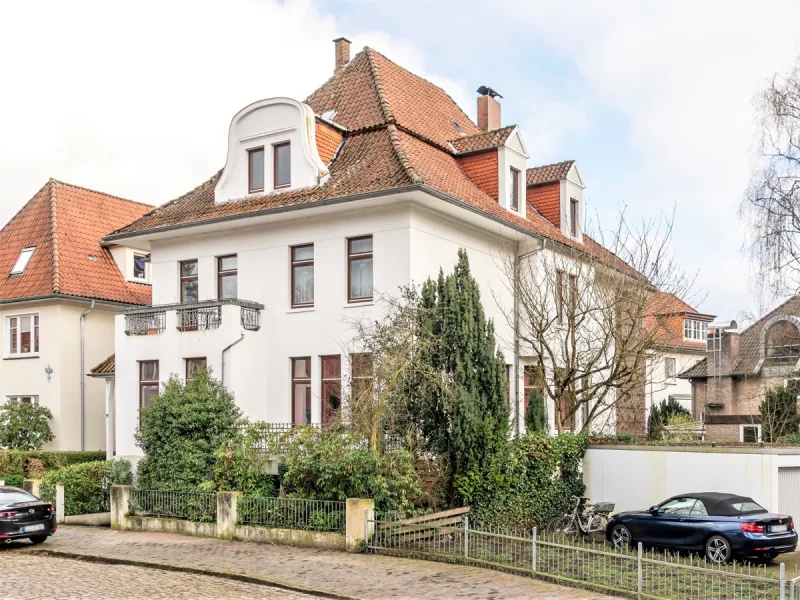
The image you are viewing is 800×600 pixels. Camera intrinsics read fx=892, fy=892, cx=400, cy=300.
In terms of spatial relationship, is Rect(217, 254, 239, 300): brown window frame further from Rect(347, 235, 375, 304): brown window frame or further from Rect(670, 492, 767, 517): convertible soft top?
Rect(670, 492, 767, 517): convertible soft top

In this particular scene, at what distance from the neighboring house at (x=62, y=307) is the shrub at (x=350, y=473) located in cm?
1549

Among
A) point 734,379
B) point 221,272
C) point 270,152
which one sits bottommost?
point 734,379

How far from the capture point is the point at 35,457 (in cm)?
2877

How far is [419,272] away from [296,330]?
3864mm

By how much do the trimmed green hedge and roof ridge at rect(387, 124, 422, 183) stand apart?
14601mm

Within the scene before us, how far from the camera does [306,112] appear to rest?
2369 centimetres

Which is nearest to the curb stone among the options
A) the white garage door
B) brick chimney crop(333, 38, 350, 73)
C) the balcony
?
the balcony

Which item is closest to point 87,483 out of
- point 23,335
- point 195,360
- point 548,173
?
point 195,360

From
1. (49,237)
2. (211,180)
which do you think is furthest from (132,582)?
(49,237)

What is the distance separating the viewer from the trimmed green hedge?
91.8 ft

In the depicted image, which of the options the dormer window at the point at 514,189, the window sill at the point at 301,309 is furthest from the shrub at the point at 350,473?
the dormer window at the point at 514,189

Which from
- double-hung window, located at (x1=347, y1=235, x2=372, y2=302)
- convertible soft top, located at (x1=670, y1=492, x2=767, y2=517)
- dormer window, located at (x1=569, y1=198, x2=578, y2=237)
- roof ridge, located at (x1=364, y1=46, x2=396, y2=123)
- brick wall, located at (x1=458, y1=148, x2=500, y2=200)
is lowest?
convertible soft top, located at (x1=670, y1=492, x2=767, y2=517)

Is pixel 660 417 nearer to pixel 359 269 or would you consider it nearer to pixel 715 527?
pixel 359 269

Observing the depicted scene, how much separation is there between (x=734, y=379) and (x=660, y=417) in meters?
4.29
